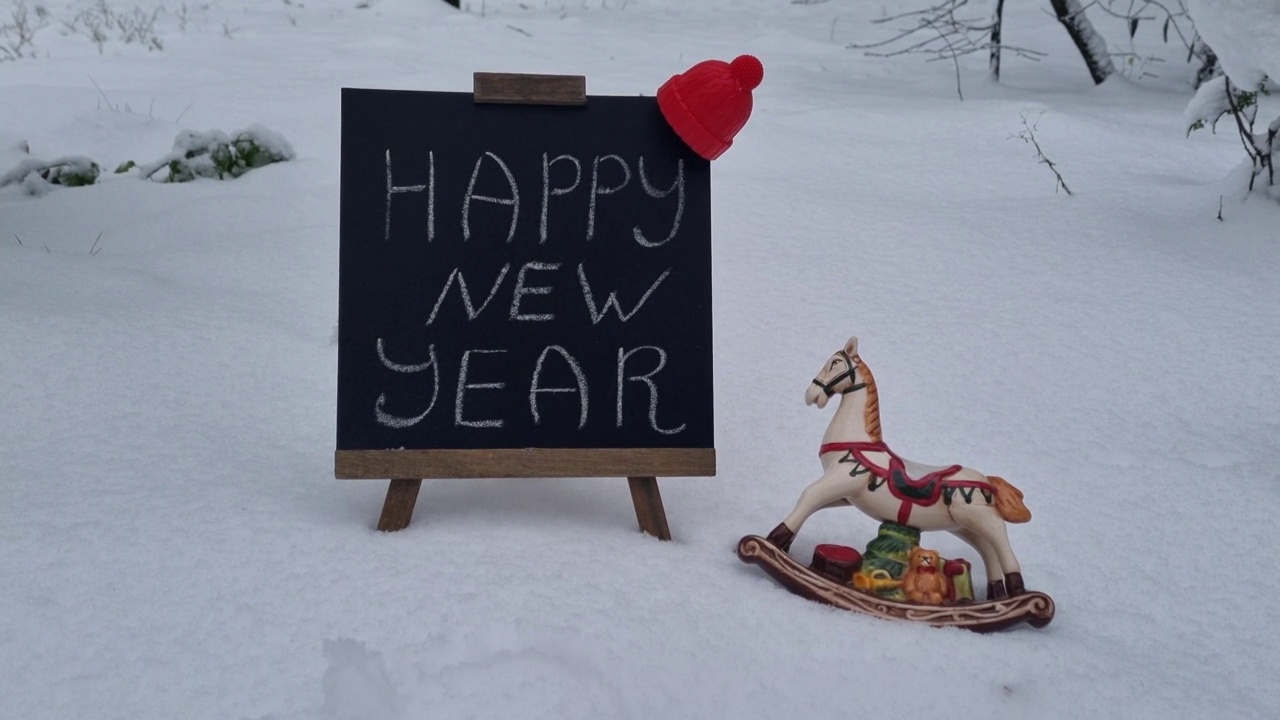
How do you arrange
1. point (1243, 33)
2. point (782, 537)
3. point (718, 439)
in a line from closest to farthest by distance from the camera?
point (782, 537)
point (718, 439)
point (1243, 33)

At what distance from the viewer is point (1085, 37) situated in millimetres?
4941

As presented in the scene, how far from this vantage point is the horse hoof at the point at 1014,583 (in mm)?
1802

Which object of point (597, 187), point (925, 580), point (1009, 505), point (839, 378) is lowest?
point (925, 580)

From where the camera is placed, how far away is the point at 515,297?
2.01 meters

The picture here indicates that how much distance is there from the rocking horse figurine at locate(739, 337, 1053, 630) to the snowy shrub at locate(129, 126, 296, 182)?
2.64 meters

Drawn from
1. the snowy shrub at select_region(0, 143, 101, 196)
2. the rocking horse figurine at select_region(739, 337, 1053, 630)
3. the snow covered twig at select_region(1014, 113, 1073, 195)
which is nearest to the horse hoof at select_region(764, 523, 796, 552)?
the rocking horse figurine at select_region(739, 337, 1053, 630)

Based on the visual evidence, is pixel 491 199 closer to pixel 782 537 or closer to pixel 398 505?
pixel 398 505

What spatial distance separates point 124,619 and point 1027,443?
5.99 ft

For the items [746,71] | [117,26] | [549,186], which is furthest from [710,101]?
[117,26]

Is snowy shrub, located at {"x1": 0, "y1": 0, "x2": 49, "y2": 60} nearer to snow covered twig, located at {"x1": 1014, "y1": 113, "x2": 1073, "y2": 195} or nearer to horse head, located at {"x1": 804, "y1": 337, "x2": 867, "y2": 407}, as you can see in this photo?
snow covered twig, located at {"x1": 1014, "y1": 113, "x2": 1073, "y2": 195}

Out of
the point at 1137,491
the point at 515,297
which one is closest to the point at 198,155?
the point at 515,297

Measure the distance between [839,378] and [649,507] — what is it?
41 centimetres

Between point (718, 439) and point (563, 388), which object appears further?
point (718, 439)

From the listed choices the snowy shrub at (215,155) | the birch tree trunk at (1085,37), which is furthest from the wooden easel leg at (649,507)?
the birch tree trunk at (1085,37)
